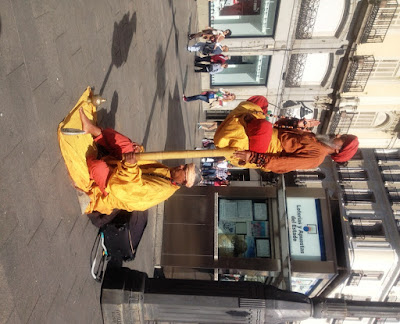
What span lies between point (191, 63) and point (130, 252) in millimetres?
10041

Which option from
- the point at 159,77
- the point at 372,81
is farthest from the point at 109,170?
the point at 372,81

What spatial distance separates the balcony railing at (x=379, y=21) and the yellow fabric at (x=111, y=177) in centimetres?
1270

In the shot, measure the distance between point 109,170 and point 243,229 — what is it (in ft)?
19.1

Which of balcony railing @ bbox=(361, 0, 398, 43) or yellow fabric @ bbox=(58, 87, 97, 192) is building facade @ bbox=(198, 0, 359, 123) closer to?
balcony railing @ bbox=(361, 0, 398, 43)

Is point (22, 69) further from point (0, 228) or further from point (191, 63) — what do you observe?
point (191, 63)

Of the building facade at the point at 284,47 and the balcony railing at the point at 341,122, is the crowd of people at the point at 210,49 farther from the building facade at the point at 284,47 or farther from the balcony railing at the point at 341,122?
the balcony railing at the point at 341,122

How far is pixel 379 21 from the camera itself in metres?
13.5

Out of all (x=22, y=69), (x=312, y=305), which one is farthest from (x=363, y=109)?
(x=22, y=69)

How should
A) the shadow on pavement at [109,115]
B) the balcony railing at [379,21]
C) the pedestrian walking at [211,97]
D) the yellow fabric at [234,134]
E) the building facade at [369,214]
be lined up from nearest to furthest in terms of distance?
1. the yellow fabric at [234,134]
2. the shadow on pavement at [109,115]
3. the pedestrian walking at [211,97]
4. the balcony railing at [379,21]
5. the building facade at [369,214]

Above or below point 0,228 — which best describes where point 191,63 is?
below

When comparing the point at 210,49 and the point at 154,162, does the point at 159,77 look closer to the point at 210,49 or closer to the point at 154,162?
the point at 210,49

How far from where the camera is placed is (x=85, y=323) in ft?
15.5

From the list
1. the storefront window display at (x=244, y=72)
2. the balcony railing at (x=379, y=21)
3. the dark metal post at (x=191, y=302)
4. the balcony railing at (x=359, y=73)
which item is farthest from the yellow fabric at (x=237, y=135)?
the storefront window display at (x=244, y=72)

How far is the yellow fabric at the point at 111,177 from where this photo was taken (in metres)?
3.98
